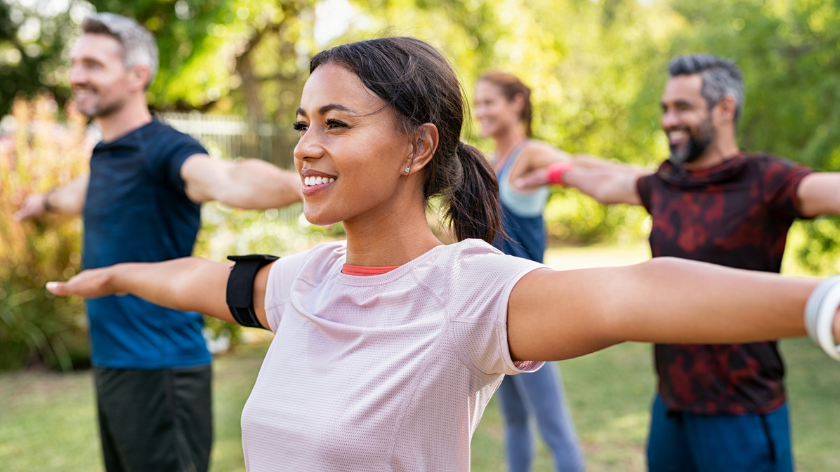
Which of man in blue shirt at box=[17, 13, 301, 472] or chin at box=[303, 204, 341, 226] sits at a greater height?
chin at box=[303, 204, 341, 226]

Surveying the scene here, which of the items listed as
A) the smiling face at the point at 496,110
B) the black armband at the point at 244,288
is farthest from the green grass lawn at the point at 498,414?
the black armband at the point at 244,288

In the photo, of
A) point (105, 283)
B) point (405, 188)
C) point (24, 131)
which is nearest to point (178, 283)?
point (105, 283)

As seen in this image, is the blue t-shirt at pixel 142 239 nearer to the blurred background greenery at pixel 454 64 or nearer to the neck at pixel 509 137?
the blurred background greenery at pixel 454 64

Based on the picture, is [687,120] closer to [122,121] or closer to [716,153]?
[716,153]

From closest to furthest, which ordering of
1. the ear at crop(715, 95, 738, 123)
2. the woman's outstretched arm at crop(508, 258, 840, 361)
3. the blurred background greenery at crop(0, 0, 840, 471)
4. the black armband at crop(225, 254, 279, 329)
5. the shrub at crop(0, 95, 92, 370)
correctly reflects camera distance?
the woman's outstretched arm at crop(508, 258, 840, 361) → the black armband at crop(225, 254, 279, 329) → the ear at crop(715, 95, 738, 123) → the blurred background greenery at crop(0, 0, 840, 471) → the shrub at crop(0, 95, 92, 370)

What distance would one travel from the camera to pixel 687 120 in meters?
3.31

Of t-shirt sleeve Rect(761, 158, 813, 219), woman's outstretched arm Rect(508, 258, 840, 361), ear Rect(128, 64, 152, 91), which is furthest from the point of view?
ear Rect(128, 64, 152, 91)

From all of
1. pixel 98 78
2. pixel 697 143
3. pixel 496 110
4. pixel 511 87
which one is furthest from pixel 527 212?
pixel 98 78

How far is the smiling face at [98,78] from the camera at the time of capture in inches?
132

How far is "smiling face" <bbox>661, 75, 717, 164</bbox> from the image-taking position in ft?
10.6

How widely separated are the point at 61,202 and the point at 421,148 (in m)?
2.83

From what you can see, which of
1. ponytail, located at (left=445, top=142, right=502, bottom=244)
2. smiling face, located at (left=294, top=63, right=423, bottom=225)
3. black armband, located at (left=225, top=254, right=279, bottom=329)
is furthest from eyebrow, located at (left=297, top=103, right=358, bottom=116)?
black armband, located at (left=225, top=254, right=279, bottom=329)

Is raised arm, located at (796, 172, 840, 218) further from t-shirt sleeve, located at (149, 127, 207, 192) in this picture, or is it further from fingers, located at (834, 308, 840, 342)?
t-shirt sleeve, located at (149, 127, 207, 192)

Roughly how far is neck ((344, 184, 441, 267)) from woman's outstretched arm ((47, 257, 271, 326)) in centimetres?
39
